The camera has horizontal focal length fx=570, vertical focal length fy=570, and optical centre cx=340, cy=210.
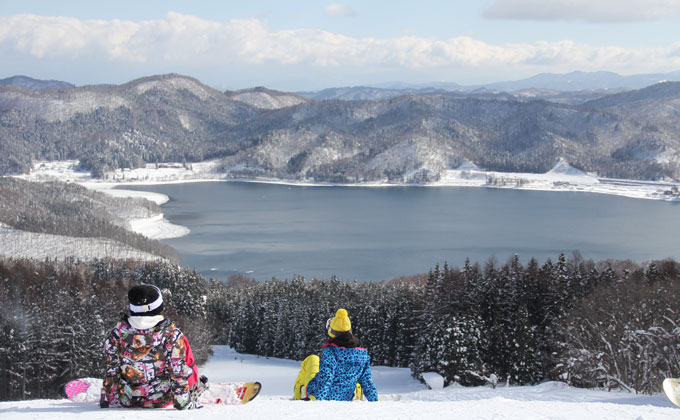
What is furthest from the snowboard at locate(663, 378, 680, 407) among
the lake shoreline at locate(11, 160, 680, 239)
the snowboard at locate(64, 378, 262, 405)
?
the lake shoreline at locate(11, 160, 680, 239)

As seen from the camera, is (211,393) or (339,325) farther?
(211,393)

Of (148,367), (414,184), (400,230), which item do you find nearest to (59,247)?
(400,230)

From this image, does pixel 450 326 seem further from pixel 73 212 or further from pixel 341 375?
pixel 73 212

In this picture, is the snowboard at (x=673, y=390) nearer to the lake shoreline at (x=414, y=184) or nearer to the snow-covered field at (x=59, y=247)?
the snow-covered field at (x=59, y=247)

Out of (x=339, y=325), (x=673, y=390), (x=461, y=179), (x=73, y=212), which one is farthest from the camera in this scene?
(x=461, y=179)

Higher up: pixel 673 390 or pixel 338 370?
pixel 338 370

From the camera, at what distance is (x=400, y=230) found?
53312mm

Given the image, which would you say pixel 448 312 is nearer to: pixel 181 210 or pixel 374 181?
pixel 181 210

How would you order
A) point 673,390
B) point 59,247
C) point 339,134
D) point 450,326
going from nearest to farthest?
point 673,390 < point 450,326 < point 59,247 < point 339,134

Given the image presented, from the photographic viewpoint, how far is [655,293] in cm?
1314

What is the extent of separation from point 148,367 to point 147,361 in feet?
0.16

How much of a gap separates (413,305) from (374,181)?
83.6 metres

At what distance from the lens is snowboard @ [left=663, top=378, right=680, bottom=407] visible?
4.76 m

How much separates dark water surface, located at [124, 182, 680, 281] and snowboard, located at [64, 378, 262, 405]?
30945 millimetres
